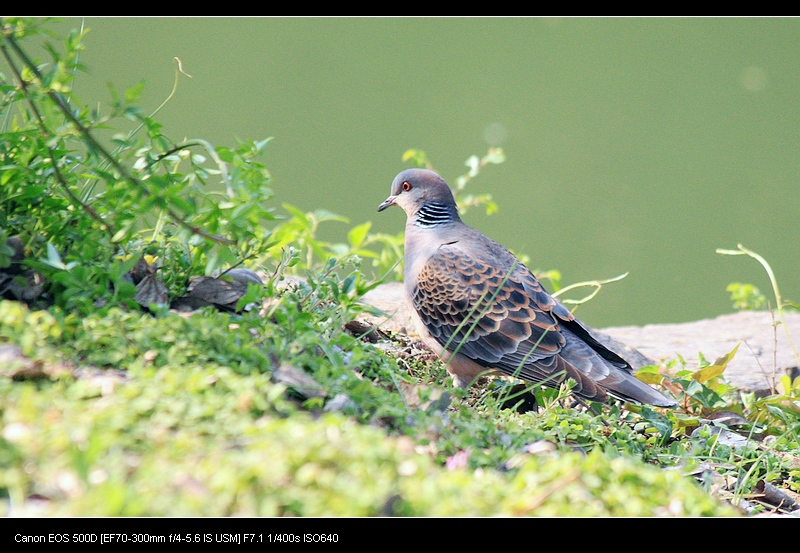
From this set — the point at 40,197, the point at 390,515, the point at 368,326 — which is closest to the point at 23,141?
the point at 40,197

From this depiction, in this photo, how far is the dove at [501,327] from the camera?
377 centimetres

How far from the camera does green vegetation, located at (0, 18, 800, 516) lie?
1814mm

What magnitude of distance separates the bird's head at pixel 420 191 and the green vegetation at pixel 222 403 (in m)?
1.31

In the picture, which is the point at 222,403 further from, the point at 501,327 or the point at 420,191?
the point at 420,191

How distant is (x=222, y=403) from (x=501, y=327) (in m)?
2.11

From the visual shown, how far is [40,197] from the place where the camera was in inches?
114

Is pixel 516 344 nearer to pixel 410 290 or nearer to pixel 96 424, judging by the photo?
pixel 410 290

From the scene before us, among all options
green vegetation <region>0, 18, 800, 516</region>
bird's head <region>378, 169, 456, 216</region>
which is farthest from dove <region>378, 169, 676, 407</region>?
bird's head <region>378, 169, 456, 216</region>

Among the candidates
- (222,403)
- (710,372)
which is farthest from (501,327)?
(222,403)

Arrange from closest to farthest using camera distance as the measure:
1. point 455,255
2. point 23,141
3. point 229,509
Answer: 1. point 229,509
2. point 23,141
3. point 455,255

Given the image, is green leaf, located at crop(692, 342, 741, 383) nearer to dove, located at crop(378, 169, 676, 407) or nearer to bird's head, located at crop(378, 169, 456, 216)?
dove, located at crop(378, 169, 676, 407)

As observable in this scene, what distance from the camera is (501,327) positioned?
399 cm

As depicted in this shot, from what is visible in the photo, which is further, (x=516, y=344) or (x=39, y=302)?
(x=516, y=344)
